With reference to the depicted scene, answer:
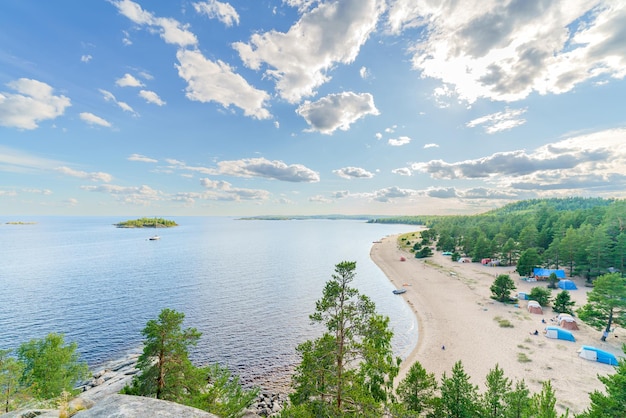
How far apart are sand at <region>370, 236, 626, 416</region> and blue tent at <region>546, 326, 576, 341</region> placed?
86 cm

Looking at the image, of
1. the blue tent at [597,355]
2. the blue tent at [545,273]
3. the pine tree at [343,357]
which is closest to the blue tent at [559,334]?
the blue tent at [597,355]

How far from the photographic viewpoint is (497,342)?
3916cm

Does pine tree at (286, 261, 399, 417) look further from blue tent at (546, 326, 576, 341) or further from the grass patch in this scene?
the grass patch

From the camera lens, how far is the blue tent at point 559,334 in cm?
3850

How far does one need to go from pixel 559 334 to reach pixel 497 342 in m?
9.15

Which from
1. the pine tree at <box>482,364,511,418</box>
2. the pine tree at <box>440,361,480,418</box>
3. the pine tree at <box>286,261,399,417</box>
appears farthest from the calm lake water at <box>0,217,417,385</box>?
the pine tree at <box>286,261,399,417</box>

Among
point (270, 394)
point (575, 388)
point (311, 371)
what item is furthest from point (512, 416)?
point (270, 394)

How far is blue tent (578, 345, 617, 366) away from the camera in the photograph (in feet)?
106

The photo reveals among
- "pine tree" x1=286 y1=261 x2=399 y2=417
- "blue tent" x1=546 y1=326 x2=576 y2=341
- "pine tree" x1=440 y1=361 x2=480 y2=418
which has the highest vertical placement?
"pine tree" x1=286 y1=261 x2=399 y2=417

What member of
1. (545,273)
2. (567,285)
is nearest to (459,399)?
(567,285)

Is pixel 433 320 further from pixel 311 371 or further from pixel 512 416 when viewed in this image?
pixel 311 371

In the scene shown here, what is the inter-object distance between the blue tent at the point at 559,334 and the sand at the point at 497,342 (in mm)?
856

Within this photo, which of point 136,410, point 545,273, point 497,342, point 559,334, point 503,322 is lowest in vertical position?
point 497,342

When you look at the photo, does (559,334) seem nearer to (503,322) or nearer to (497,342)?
(503,322)
